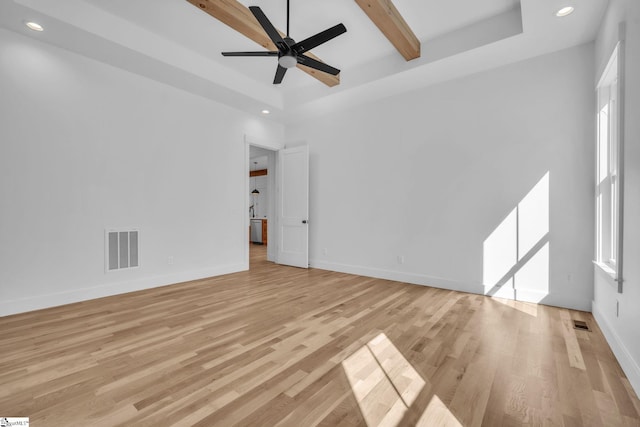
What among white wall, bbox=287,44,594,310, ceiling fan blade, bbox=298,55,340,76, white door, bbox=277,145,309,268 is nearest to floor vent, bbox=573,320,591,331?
white wall, bbox=287,44,594,310

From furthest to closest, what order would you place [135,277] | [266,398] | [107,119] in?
[135,277] → [107,119] → [266,398]

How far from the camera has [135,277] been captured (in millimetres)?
4051

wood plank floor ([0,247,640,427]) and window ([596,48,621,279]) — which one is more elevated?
window ([596,48,621,279])

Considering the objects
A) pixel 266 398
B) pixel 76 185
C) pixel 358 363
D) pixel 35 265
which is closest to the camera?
pixel 266 398

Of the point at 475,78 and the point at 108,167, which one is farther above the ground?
the point at 475,78

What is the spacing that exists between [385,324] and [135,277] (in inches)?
134

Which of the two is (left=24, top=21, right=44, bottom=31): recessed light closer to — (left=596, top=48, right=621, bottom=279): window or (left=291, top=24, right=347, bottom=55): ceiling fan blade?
(left=291, top=24, right=347, bottom=55): ceiling fan blade

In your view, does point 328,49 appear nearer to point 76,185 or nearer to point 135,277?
point 76,185

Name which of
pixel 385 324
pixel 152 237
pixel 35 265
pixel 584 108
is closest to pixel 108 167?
pixel 152 237

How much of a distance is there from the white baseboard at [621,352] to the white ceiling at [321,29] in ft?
9.48

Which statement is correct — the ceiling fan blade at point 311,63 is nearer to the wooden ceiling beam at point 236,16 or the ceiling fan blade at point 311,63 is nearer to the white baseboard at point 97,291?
the wooden ceiling beam at point 236,16

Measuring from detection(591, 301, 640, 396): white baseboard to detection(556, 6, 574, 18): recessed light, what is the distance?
287cm

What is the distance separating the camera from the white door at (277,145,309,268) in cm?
575

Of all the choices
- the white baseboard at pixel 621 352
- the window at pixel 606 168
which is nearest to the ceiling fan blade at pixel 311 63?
the window at pixel 606 168
